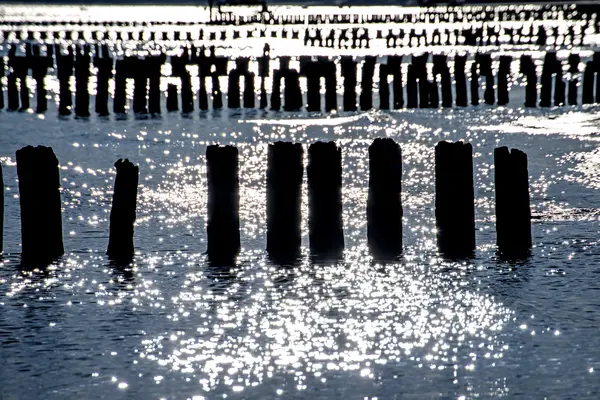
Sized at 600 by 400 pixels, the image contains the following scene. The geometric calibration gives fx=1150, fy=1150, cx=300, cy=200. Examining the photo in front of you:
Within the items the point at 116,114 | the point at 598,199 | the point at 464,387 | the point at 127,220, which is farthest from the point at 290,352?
the point at 116,114

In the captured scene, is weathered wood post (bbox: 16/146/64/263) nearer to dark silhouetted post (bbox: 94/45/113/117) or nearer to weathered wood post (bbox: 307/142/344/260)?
weathered wood post (bbox: 307/142/344/260)

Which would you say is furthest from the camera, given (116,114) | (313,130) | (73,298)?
(116,114)

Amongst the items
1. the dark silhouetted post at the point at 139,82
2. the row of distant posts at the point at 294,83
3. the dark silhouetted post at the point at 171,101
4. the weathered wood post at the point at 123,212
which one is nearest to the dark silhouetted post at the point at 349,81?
the row of distant posts at the point at 294,83

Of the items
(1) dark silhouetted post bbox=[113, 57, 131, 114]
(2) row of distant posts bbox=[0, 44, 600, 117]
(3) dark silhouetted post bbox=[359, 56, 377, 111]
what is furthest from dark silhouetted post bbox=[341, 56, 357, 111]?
(1) dark silhouetted post bbox=[113, 57, 131, 114]

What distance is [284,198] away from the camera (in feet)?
39.3

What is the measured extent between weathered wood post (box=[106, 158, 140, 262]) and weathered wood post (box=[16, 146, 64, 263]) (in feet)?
1.96

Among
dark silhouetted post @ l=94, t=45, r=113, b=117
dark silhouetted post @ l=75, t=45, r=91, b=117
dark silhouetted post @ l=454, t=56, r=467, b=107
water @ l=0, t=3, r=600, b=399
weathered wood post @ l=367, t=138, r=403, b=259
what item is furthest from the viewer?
dark silhouetted post @ l=454, t=56, r=467, b=107

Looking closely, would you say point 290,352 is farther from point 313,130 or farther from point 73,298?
point 313,130

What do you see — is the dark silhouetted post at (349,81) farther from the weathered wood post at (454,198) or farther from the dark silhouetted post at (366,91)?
→ the weathered wood post at (454,198)

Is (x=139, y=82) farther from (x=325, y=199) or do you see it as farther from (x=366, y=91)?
(x=325, y=199)

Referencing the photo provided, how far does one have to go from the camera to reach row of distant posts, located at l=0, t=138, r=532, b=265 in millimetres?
11898

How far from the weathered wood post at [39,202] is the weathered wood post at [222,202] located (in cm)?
162

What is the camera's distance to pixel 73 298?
1105 cm

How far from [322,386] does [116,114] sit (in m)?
22.6
